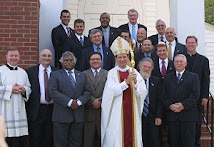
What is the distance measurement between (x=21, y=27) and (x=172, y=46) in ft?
9.37

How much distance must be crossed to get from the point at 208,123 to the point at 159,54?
6.18 ft

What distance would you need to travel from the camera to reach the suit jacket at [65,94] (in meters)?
5.40

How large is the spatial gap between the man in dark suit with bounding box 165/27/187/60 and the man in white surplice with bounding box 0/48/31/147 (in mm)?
2814

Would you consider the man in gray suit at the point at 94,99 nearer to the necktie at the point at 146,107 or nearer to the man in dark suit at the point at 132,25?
the necktie at the point at 146,107

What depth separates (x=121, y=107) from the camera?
5598 millimetres

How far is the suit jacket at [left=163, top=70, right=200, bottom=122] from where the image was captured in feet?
18.8

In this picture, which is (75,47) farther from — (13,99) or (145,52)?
(13,99)

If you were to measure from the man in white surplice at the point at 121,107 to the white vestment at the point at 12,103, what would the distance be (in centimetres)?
120

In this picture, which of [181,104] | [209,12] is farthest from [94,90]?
[209,12]

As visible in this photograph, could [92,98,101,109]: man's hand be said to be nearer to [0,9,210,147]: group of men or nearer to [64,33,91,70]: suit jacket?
[0,9,210,147]: group of men

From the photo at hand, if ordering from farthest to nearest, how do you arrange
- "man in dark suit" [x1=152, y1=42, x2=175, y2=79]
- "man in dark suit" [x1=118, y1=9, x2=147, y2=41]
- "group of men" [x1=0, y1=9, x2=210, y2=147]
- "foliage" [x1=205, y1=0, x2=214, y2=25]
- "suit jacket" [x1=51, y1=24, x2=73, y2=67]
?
"foliage" [x1=205, y1=0, x2=214, y2=25], "man in dark suit" [x1=118, y1=9, x2=147, y2=41], "suit jacket" [x1=51, y1=24, x2=73, y2=67], "man in dark suit" [x1=152, y1=42, x2=175, y2=79], "group of men" [x1=0, y1=9, x2=210, y2=147]

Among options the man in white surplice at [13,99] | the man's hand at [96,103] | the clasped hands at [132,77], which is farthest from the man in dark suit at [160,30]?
the man in white surplice at [13,99]

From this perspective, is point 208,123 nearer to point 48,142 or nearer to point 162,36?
point 162,36

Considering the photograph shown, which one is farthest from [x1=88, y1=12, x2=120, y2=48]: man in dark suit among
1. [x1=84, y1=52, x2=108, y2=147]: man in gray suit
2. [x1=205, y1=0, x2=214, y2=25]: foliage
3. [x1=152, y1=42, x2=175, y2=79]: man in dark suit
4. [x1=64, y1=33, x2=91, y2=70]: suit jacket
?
[x1=205, y1=0, x2=214, y2=25]: foliage
